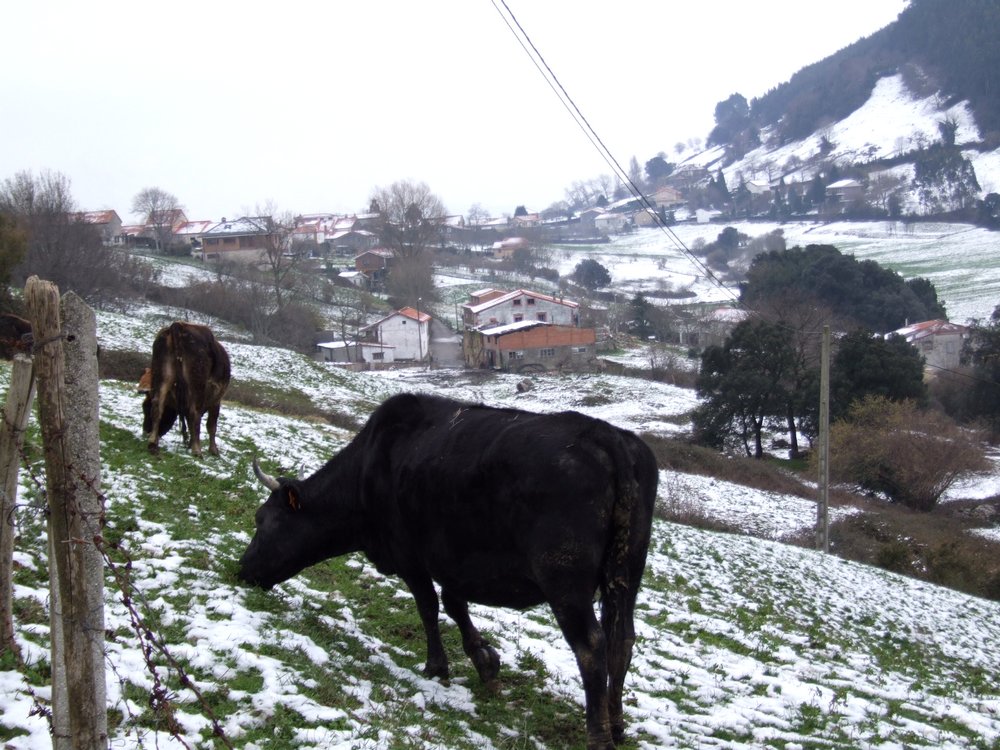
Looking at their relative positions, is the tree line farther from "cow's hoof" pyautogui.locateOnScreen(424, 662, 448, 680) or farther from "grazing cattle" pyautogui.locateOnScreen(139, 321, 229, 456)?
"cow's hoof" pyautogui.locateOnScreen(424, 662, 448, 680)

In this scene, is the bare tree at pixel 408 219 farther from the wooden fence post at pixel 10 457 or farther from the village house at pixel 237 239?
the wooden fence post at pixel 10 457

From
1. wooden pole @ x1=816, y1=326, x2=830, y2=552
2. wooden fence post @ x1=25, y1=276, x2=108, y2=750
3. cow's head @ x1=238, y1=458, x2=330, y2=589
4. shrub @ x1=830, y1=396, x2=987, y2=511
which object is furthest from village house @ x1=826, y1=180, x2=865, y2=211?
wooden fence post @ x1=25, y1=276, x2=108, y2=750

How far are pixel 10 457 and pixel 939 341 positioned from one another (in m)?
72.6

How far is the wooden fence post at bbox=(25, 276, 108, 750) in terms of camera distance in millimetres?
3701

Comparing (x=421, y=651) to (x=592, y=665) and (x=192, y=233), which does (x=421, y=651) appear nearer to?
(x=592, y=665)

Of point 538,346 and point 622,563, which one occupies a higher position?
point 622,563

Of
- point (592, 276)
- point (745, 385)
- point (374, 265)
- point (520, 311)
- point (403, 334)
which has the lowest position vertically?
point (745, 385)

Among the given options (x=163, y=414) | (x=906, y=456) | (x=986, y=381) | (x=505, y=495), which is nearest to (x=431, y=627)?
(x=505, y=495)

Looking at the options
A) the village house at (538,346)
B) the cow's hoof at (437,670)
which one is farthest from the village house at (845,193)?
the cow's hoof at (437,670)

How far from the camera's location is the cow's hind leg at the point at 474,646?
743 cm

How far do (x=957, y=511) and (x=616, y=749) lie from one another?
35.5 metres

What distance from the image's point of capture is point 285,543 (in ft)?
28.1

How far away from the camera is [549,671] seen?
802 cm

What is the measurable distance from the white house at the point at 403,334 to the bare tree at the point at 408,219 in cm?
3184
